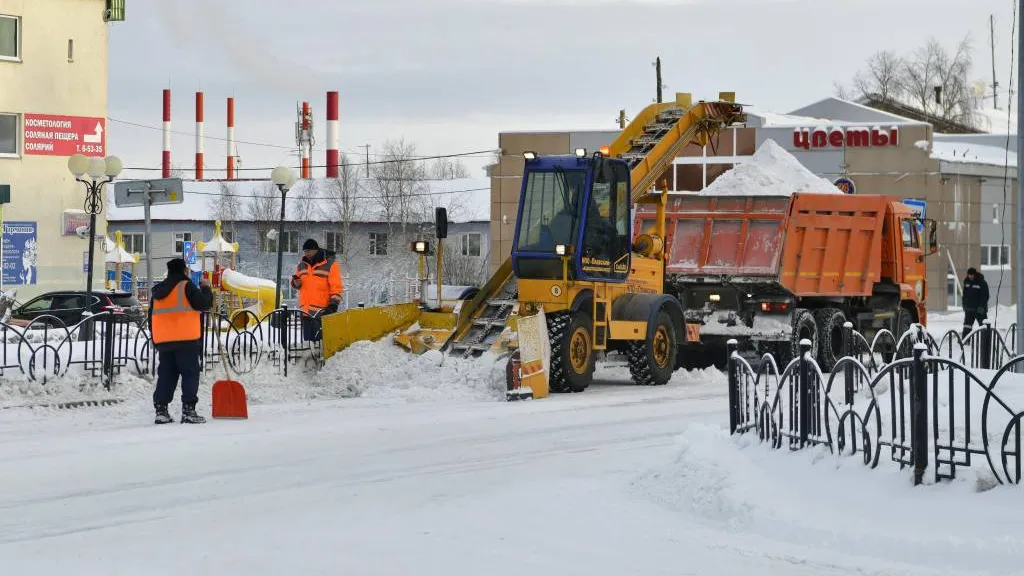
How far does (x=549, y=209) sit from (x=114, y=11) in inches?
939

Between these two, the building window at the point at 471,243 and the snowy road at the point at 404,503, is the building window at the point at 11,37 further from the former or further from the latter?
the building window at the point at 471,243

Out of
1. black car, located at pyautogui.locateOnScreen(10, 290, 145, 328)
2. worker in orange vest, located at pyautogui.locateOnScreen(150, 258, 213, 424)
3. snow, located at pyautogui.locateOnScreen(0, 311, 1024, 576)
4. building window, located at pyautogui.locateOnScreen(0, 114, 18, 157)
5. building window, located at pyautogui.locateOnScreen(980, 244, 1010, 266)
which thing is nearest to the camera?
snow, located at pyautogui.locateOnScreen(0, 311, 1024, 576)

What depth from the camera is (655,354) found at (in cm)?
1947

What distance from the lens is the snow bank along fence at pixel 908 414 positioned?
27.4 feet

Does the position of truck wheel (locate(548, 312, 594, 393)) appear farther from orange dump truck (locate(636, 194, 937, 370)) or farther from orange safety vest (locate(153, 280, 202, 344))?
orange safety vest (locate(153, 280, 202, 344))

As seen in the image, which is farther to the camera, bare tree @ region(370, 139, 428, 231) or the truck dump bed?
bare tree @ region(370, 139, 428, 231)

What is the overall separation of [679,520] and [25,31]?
3250cm

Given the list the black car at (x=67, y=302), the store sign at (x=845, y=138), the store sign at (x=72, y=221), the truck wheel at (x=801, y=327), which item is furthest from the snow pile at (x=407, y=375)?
the store sign at (x=845, y=138)

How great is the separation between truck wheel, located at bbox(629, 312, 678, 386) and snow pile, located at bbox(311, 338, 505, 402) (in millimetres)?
2481

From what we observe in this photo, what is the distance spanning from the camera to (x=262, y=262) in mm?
72500

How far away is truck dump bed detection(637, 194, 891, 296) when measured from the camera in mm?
21078

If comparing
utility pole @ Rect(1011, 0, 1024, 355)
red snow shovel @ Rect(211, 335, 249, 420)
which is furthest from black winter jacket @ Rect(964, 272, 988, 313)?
red snow shovel @ Rect(211, 335, 249, 420)

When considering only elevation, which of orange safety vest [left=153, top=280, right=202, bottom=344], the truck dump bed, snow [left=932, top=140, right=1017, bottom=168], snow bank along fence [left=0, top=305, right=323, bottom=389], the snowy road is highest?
snow [left=932, top=140, right=1017, bottom=168]

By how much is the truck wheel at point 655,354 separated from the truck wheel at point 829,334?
3.24 meters
